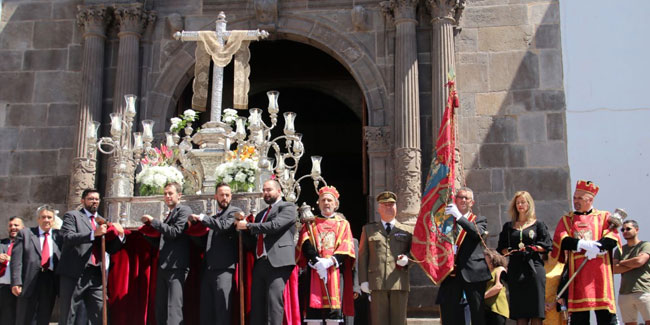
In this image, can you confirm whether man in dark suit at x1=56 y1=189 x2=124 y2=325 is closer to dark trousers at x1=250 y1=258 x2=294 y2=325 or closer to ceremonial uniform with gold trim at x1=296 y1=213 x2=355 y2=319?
dark trousers at x1=250 y1=258 x2=294 y2=325

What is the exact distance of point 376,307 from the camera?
8.06 m

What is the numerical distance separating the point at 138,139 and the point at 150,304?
243 cm

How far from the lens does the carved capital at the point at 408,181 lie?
11680 mm

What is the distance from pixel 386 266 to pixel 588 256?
1.93 meters

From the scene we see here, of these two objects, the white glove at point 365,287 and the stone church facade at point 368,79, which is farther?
the stone church facade at point 368,79

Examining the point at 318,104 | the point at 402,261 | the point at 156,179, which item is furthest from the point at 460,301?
the point at 318,104

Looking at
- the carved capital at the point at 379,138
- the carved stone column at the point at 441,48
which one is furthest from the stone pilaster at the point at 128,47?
the carved stone column at the point at 441,48

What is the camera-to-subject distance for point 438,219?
8.42 m

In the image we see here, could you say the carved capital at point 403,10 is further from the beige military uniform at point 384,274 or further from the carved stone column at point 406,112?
the beige military uniform at point 384,274

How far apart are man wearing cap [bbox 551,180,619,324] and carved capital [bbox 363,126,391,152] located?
4.72m

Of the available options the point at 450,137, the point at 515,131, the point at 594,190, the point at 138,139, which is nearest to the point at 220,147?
the point at 138,139

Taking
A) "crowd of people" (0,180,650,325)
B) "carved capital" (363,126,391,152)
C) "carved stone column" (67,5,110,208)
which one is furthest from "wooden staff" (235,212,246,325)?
"carved stone column" (67,5,110,208)

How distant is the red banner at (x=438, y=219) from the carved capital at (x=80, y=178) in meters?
5.84

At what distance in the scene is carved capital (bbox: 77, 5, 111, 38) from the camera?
1309 cm
